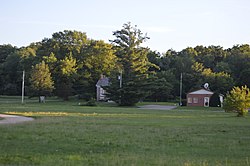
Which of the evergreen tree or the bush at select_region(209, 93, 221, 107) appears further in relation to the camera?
the evergreen tree

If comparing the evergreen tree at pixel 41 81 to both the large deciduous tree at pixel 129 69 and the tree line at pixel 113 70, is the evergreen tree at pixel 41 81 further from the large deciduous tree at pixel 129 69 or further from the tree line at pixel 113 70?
the large deciduous tree at pixel 129 69

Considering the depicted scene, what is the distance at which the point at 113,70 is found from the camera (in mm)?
79562

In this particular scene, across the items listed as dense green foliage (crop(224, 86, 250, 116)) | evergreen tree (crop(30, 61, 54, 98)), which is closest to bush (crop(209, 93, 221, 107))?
evergreen tree (crop(30, 61, 54, 98))

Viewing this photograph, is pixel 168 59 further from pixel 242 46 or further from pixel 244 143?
pixel 244 143

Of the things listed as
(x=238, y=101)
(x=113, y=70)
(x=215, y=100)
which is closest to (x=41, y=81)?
Answer: (x=113, y=70)

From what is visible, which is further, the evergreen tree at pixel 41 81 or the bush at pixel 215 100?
the evergreen tree at pixel 41 81

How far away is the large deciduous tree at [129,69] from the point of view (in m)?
72.5

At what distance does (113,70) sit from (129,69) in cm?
351

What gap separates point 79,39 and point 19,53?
19264mm

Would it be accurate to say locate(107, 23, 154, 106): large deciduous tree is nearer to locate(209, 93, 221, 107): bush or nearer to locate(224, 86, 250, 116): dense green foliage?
locate(209, 93, 221, 107): bush

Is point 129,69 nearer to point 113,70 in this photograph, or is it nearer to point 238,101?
point 113,70

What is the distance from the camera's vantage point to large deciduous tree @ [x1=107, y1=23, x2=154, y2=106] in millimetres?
72500

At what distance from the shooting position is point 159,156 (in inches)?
474

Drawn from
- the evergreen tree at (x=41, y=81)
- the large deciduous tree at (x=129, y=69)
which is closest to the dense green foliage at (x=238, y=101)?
the large deciduous tree at (x=129, y=69)
